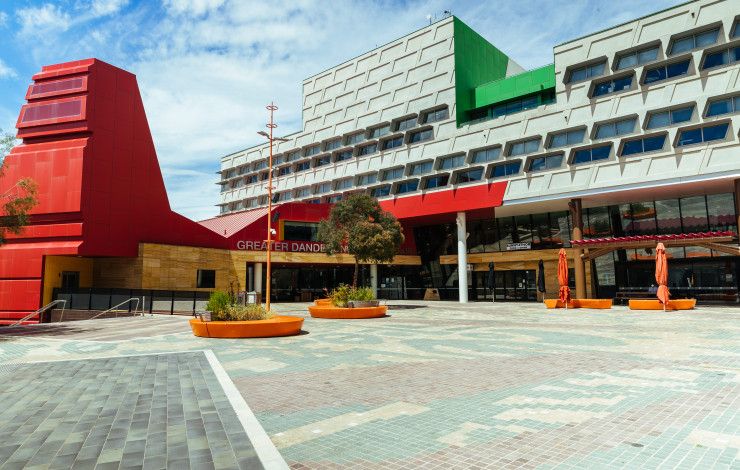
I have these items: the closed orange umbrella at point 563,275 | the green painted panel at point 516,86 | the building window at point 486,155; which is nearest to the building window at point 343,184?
the green painted panel at point 516,86

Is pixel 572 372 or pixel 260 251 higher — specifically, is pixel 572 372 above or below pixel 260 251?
below

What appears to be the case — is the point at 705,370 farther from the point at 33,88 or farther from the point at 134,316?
the point at 33,88

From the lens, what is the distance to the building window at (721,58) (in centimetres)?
2809

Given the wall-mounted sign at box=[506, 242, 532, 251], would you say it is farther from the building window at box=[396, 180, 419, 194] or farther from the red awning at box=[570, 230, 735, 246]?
the building window at box=[396, 180, 419, 194]

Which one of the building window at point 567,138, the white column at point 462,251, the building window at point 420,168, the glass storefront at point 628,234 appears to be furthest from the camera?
the building window at point 420,168

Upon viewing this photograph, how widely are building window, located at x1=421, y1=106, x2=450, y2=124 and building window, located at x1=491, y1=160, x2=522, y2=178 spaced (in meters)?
7.48

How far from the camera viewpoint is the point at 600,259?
36.5 metres

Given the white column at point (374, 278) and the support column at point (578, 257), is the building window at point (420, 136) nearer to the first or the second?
the white column at point (374, 278)

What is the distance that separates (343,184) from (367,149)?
15.8 feet

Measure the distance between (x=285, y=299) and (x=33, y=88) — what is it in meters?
24.8

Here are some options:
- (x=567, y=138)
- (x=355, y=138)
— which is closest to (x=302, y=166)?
(x=355, y=138)

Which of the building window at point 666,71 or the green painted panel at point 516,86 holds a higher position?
the green painted panel at point 516,86

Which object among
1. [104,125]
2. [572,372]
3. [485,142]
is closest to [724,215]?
[485,142]

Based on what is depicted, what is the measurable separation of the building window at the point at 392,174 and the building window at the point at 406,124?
414 centimetres
